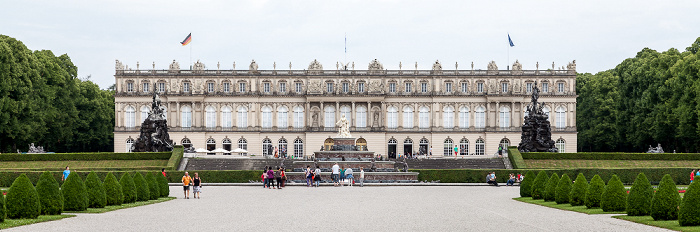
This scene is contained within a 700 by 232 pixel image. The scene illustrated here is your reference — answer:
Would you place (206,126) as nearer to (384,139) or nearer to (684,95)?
(384,139)

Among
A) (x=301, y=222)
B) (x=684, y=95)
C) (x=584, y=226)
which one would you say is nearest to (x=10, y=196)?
(x=301, y=222)

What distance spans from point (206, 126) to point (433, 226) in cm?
7263

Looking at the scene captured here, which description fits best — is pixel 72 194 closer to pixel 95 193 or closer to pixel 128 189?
pixel 95 193

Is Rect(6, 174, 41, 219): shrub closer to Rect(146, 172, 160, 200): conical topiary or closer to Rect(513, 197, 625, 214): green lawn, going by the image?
Rect(146, 172, 160, 200): conical topiary

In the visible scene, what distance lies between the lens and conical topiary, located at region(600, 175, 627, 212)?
26.1 metres

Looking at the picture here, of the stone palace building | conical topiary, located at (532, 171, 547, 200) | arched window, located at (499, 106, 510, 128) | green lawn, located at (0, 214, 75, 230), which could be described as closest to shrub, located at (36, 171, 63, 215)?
green lawn, located at (0, 214, 75, 230)

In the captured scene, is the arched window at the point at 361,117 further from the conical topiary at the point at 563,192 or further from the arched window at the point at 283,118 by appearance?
the conical topiary at the point at 563,192

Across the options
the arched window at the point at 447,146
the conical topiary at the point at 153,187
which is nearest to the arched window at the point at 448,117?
the arched window at the point at 447,146

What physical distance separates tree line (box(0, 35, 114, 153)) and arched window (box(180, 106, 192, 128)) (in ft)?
26.6

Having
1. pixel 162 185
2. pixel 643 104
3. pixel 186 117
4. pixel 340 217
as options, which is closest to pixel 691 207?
pixel 340 217

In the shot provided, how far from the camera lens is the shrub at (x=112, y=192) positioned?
1137 inches

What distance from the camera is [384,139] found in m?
92.4

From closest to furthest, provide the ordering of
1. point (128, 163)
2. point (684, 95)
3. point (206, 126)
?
1. point (128, 163)
2. point (684, 95)
3. point (206, 126)

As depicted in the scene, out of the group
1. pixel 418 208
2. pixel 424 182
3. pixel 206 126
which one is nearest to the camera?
pixel 418 208
